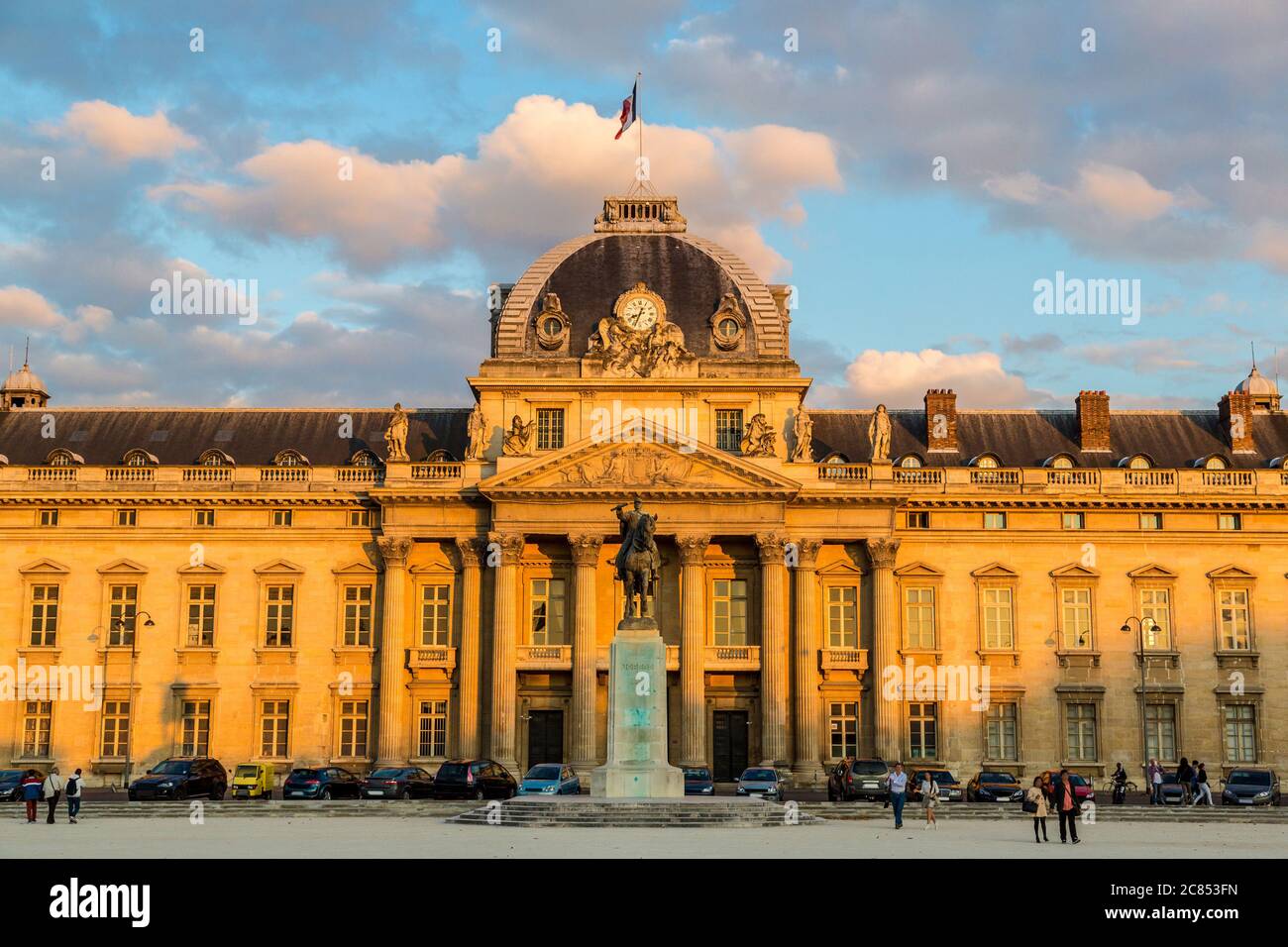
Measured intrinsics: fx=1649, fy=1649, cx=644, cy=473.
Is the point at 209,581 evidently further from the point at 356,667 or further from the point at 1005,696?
the point at 1005,696

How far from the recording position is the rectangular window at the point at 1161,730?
206 ft

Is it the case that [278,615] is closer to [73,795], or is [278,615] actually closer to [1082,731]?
[73,795]

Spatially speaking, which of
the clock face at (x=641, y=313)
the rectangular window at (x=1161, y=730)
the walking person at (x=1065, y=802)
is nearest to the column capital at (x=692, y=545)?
the clock face at (x=641, y=313)

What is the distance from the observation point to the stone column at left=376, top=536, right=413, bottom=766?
61906 mm

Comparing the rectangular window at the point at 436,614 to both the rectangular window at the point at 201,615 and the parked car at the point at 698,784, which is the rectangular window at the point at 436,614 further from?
the parked car at the point at 698,784

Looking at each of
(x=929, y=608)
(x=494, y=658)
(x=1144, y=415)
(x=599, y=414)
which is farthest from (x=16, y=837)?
(x=1144, y=415)

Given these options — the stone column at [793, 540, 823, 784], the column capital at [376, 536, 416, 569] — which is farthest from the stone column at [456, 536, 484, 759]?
the stone column at [793, 540, 823, 784]

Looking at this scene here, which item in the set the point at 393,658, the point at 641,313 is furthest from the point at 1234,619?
the point at 393,658

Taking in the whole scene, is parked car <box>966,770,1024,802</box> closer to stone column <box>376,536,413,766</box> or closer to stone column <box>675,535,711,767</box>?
stone column <box>675,535,711,767</box>

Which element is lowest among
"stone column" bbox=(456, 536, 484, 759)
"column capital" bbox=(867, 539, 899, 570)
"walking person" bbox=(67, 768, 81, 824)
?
"walking person" bbox=(67, 768, 81, 824)

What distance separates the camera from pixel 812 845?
30.4 metres

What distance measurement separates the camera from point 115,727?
2484 inches

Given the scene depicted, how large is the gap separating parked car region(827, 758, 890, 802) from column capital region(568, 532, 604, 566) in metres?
14.8

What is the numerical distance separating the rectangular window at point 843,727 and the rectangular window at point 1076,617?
28.6ft
